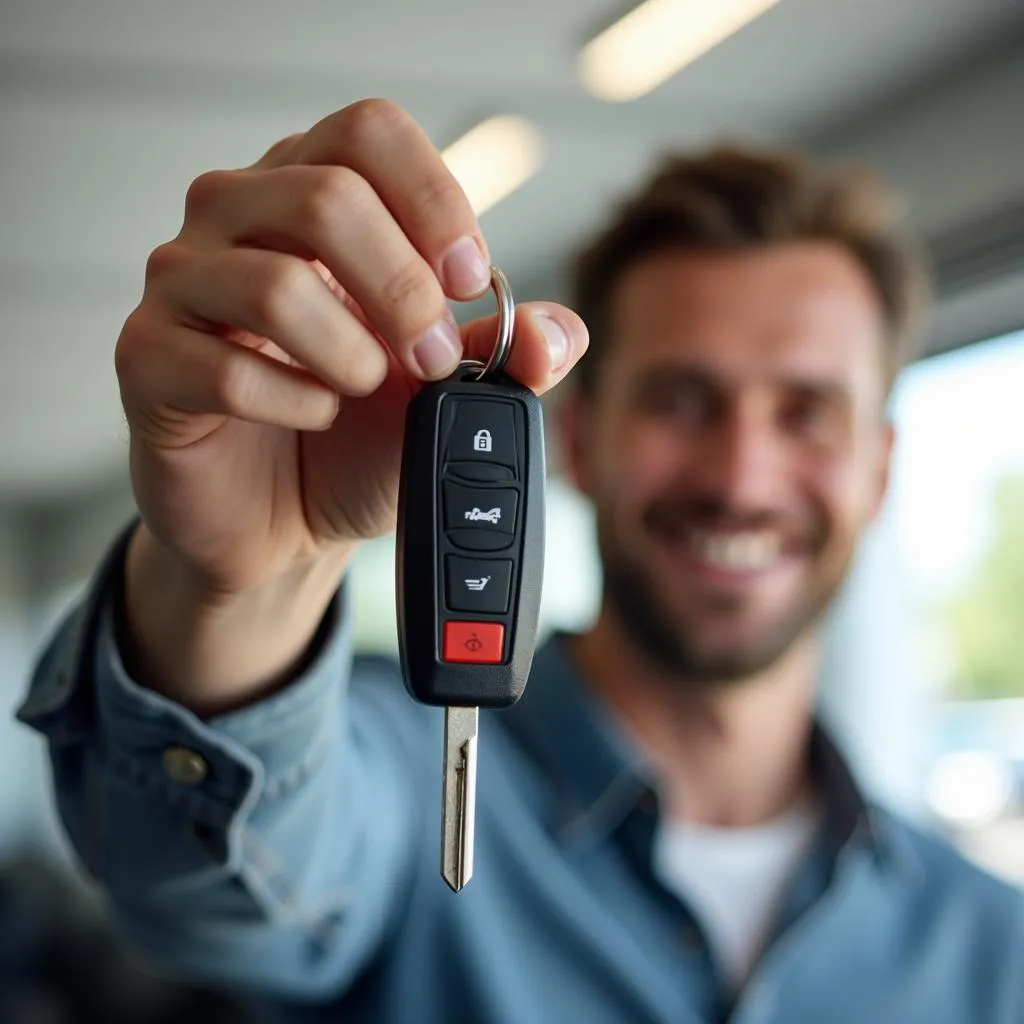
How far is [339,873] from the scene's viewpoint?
54 centimetres

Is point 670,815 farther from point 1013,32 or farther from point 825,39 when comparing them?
point 1013,32

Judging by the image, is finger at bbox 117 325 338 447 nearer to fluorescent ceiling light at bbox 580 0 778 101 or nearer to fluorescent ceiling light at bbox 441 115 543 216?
fluorescent ceiling light at bbox 441 115 543 216

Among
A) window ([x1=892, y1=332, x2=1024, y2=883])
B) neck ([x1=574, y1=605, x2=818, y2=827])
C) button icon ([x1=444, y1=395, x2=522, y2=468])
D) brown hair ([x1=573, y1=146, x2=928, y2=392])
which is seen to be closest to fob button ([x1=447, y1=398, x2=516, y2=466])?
button icon ([x1=444, y1=395, x2=522, y2=468])

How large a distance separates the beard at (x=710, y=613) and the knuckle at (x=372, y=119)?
0.55 meters

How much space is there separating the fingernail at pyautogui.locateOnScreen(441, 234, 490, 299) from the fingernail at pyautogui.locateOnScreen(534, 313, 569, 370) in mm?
15

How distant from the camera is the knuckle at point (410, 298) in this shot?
24cm

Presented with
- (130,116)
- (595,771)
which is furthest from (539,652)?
(130,116)

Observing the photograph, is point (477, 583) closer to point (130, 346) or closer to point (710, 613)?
point (130, 346)

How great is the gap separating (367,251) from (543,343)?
0.04 m

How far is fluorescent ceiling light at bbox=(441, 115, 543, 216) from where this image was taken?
333mm

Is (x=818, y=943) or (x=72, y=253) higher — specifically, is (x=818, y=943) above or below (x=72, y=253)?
below

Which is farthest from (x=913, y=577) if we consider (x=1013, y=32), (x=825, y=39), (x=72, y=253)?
(x=72, y=253)

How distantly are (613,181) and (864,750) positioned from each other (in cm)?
119

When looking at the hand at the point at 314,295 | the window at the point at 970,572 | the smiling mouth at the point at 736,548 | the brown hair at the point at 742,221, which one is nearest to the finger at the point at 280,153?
the hand at the point at 314,295
